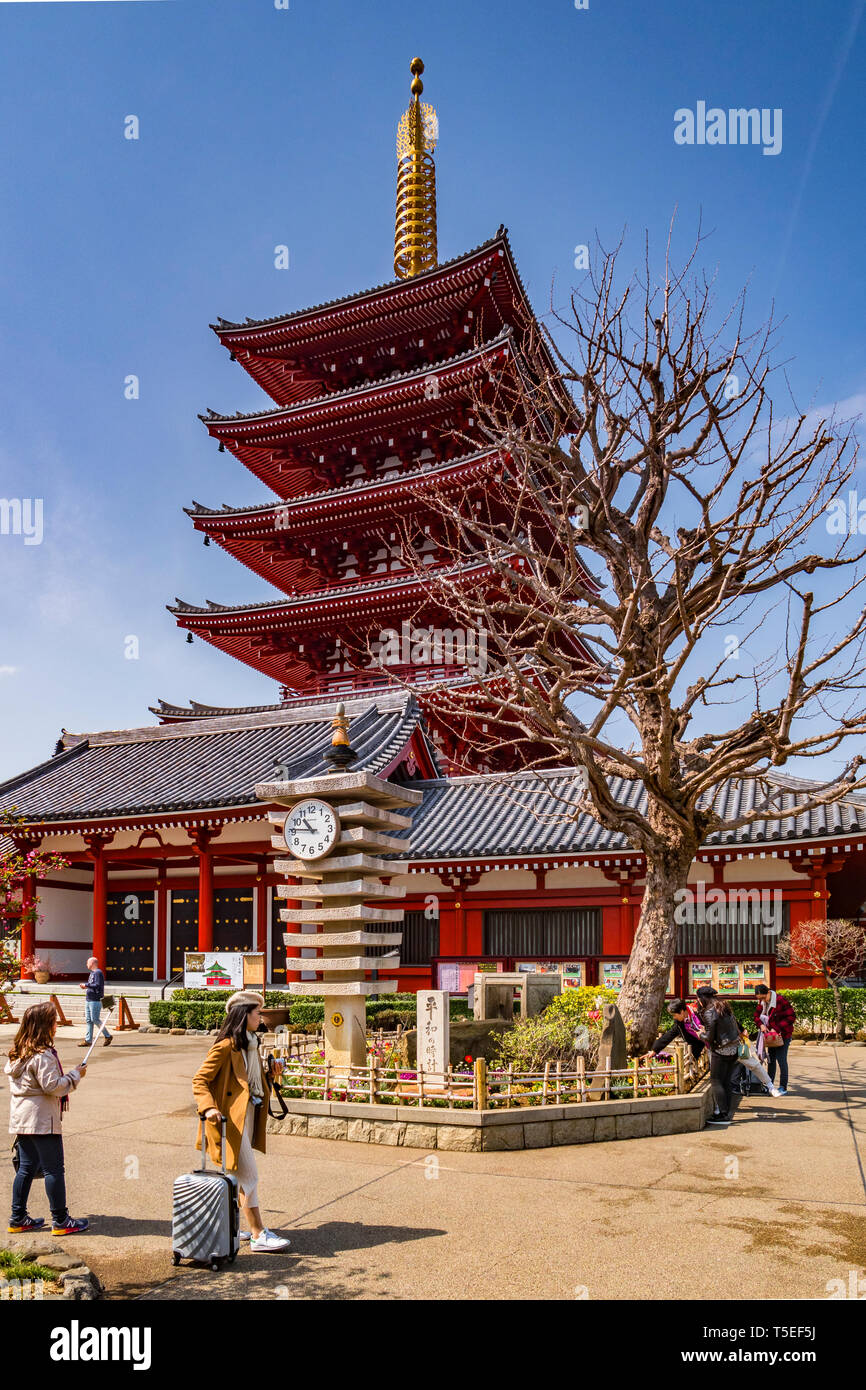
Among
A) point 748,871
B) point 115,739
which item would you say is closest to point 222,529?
point 115,739

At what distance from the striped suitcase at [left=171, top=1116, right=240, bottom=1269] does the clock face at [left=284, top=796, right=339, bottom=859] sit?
5.25 m

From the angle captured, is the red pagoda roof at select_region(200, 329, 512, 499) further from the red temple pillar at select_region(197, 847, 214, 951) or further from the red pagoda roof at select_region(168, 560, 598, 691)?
the red temple pillar at select_region(197, 847, 214, 951)

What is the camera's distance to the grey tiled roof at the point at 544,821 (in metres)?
18.0

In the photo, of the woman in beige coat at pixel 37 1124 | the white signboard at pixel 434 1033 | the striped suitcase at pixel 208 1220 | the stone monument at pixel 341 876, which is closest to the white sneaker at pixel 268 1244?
the striped suitcase at pixel 208 1220

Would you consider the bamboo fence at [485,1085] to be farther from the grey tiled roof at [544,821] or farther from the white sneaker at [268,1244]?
the grey tiled roof at [544,821]

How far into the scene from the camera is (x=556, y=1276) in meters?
5.77

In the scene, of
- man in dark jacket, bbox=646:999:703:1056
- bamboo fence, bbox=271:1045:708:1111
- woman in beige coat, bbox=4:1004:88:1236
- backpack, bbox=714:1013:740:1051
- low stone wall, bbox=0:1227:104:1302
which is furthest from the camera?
man in dark jacket, bbox=646:999:703:1056

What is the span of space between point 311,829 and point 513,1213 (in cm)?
526

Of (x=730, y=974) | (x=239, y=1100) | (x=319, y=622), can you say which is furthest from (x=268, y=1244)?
(x=319, y=622)

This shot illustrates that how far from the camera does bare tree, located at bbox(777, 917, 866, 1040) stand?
17500 millimetres

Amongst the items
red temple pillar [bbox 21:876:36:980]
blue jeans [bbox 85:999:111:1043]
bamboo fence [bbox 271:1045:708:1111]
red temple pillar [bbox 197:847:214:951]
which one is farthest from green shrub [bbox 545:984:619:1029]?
red temple pillar [bbox 21:876:36:980]

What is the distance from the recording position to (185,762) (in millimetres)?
25984

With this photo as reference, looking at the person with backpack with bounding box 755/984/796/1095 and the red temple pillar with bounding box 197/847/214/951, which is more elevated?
the red temple pillar with bounding box 197/847/214/951

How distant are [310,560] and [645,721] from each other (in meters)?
20.1
